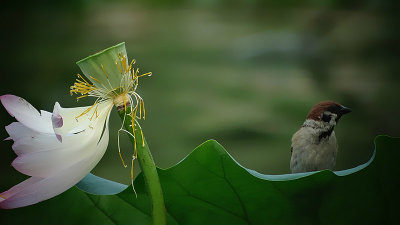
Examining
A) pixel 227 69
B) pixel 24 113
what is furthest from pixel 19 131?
pixel 227 69

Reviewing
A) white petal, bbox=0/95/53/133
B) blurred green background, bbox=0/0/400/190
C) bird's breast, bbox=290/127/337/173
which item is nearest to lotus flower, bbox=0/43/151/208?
white petal, bbox=0/95/53/133

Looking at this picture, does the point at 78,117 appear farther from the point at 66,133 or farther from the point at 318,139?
the point at 318,139

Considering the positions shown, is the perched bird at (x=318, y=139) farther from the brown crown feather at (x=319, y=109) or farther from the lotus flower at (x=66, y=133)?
the lotus flower at (x=66, y=133)

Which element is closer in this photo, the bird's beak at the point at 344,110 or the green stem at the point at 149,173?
the green stem at the point at 149,173

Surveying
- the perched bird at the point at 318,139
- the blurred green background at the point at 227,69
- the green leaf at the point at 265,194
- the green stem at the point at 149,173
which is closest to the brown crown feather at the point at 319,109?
the perched bird at the point at 318,139

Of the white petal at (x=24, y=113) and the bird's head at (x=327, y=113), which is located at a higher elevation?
the white petal at (x=24, y=113)

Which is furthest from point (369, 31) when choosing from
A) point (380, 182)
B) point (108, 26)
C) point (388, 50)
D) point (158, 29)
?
point (380, 182)

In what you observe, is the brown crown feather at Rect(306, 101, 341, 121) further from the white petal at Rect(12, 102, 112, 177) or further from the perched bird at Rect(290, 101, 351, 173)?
the white petal at Rect(12, 102, 112, 177)
